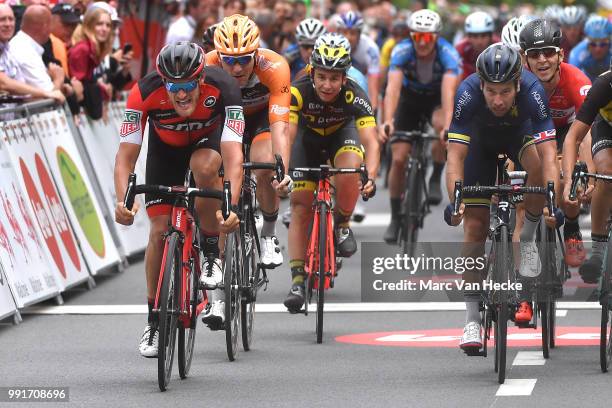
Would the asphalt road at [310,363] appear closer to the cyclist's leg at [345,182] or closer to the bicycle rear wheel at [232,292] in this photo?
the bicycle rear wheel at [232,292]

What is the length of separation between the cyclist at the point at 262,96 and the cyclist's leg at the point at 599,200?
2.09 m

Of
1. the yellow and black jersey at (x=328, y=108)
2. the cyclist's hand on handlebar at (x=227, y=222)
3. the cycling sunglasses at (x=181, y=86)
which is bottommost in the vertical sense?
the cyclist's hand on handlebar at (x=227, y=222)

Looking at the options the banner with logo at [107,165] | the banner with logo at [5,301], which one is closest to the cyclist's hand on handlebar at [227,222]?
the banner with logo at [5,301]

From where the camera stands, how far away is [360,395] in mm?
9320

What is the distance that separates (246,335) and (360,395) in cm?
188

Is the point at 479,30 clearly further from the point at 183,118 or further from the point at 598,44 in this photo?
the point at 183,118

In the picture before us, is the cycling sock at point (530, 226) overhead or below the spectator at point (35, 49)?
below

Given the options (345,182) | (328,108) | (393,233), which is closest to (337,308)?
(345,182)

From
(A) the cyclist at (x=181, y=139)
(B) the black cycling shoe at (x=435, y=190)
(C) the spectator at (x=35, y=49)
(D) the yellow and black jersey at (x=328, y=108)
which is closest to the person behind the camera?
(A) the cyclist at (x=181, y=139)

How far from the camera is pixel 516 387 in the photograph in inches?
371

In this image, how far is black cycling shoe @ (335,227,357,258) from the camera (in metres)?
12.9

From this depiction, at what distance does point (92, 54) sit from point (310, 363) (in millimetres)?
6696

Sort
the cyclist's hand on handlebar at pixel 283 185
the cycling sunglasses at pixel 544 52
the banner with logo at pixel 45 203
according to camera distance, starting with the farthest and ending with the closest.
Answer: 1. the banner with logo at pixel 45 203
2. the cycling sunglasses at pixel 544 52
3. the cyclist's hand on handlebar at pixel 283 185

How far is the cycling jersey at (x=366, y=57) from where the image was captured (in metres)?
18.3
